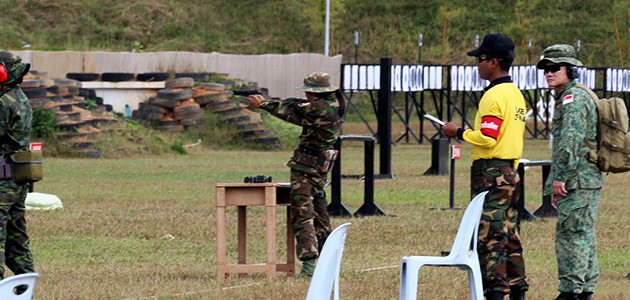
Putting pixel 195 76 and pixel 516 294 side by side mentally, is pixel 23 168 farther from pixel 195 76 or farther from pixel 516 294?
pixel 195 76

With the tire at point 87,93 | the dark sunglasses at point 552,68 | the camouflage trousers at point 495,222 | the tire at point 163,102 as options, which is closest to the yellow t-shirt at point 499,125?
the camouflage trousers at point 495,222

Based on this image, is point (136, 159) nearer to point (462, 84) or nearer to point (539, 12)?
point (462, 84)

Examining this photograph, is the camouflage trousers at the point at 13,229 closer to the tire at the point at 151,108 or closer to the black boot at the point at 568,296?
the black boot at the point at 568,296

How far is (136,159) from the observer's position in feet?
107

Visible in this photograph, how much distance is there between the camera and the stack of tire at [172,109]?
123 feet

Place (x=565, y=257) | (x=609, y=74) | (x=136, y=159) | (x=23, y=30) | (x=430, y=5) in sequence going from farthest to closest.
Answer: (x=430, y=5), (x=23, y=30), (x=609, y=74), (x=136, y=159), (x=565, y=257)

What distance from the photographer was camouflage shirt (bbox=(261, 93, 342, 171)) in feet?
41.8

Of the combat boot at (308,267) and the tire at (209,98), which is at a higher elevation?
the tire at (209,98)

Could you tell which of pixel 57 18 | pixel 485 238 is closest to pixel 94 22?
pixel 57 18

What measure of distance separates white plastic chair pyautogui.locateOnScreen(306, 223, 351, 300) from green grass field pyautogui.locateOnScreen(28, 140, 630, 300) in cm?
367

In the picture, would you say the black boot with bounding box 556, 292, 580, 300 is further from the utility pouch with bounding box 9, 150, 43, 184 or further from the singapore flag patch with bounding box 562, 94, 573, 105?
the utility pouch with bounding box 9, 150, 43, 184

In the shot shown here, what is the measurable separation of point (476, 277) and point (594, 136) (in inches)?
62.9

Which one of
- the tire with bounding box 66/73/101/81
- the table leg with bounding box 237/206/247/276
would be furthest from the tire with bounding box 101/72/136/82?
the table leg with bounding box 237/206/247/276

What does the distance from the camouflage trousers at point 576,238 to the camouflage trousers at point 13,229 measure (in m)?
3.80
